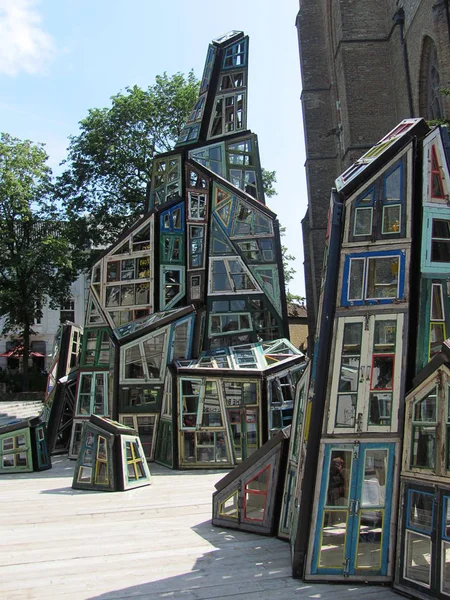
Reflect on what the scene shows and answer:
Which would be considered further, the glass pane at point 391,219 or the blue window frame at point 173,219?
the blue window frame at point 173,219

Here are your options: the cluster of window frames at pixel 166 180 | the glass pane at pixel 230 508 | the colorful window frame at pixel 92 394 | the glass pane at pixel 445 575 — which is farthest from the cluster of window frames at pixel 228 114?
the glass pane at pixel 445 575

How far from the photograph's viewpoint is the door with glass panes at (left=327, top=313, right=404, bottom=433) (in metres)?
7.35

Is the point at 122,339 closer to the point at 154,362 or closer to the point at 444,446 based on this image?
the point at 154,362

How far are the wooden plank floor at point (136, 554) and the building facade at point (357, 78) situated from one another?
13967 mm

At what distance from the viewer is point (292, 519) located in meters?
8.34

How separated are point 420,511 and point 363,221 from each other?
3.42m

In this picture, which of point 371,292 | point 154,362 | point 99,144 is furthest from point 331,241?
point 99,144

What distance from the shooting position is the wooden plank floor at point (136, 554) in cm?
711

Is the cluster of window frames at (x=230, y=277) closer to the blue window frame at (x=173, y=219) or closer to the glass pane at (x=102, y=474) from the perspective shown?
the blue window frame at (x=173, y=219)

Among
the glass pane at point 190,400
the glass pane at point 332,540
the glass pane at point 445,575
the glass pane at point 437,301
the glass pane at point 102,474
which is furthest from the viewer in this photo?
the glass pane at point 190,400

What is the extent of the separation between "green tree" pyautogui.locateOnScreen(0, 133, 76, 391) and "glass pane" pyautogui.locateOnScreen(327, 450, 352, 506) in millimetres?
28738

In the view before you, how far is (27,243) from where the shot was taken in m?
36.8

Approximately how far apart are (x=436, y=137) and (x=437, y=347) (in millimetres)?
2588

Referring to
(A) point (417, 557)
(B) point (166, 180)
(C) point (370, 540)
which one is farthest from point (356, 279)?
(B) point (166, 180)
